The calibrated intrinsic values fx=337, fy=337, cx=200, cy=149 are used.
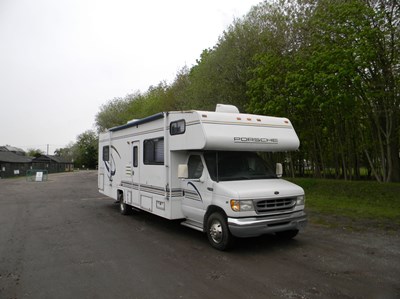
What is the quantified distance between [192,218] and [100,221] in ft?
13.3

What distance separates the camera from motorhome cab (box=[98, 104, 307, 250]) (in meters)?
6.59

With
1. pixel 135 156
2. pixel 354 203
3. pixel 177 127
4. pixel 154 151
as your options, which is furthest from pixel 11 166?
pixel 177 127

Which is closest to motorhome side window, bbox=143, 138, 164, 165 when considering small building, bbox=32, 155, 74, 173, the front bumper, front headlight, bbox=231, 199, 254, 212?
A: front headlight, bbox=231, 199, 254, 212

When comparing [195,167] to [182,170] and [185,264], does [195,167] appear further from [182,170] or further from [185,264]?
[185,264]

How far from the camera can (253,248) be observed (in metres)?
7.07

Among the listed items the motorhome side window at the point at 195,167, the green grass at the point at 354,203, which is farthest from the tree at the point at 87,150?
the motorhome side window at the point at 195,167

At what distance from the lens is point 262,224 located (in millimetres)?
6496

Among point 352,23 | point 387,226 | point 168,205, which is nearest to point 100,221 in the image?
point 168,205

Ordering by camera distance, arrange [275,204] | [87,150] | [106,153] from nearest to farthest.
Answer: [275,204] → [106,153] → [87,150]

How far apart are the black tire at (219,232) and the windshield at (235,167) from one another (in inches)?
31.7

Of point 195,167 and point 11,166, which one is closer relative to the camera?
point 195,167

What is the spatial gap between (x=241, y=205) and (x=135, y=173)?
4798 millimetres

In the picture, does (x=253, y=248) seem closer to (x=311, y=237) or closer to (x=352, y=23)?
(x=311, y=237)

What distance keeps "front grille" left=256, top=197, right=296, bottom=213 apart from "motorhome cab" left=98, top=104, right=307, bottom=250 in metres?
0.02
